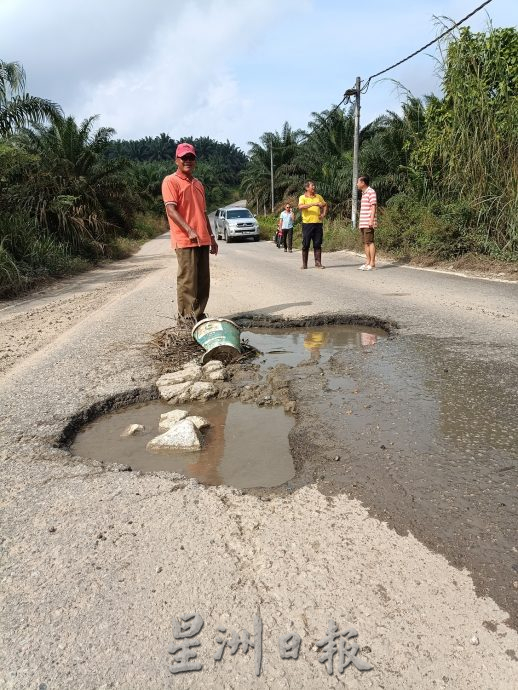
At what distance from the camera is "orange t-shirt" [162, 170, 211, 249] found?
4918 mm

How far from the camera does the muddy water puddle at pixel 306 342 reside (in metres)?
4.57

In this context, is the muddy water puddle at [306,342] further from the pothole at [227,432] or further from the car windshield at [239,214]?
the car windshield at [239,214]

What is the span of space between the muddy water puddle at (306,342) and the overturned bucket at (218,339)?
26 centimetres

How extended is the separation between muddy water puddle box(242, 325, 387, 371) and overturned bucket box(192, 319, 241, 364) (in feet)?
0.87

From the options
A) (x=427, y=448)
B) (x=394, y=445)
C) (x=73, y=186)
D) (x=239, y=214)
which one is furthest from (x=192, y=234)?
(x=239, y=214)

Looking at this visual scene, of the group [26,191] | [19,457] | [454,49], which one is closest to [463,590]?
[19,457]

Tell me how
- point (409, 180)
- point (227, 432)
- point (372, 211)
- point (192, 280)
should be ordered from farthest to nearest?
point (409, 180), point (372, 211), point (192, 280), point (227, 432)

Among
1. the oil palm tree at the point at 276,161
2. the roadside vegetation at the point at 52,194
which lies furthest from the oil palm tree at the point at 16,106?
the oil palm tree at the point at 276,161

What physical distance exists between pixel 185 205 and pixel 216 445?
2795 mm

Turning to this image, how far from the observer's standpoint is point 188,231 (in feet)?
16.2

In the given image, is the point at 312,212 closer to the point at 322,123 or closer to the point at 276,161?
the point at 322,123

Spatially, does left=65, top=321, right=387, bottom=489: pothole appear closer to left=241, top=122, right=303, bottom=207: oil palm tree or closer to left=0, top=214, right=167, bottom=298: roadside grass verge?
left=0, top=214, right=167, bottom=298: roadside grass verge

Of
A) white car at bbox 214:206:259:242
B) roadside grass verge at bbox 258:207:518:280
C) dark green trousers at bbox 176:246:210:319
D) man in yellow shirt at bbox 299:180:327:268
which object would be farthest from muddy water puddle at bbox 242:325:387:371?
white car at bbox 214:206:259:242

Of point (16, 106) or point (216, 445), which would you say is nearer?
point (216, 445)
